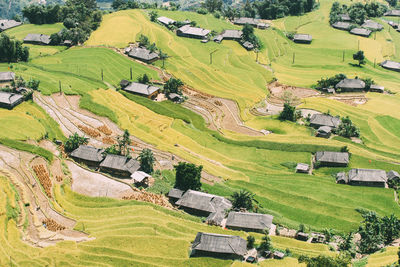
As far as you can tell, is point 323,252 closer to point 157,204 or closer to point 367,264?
point 367,264

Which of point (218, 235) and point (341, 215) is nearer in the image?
point (218, 235)

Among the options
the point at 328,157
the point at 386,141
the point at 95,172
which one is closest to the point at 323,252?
the point at 328,157

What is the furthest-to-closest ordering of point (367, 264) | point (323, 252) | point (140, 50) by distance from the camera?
point (140, 50) → point (323, 252) → point (367, 264)

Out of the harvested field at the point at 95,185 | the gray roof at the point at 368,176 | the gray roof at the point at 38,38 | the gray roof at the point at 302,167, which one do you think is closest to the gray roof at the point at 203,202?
the harvested field at the point at 95,185

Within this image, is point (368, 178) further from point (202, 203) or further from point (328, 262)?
point (328, 262)

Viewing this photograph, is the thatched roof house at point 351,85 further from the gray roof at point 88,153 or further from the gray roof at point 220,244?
the gray roof at point 220,244

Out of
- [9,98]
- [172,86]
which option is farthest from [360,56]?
[9,98]
